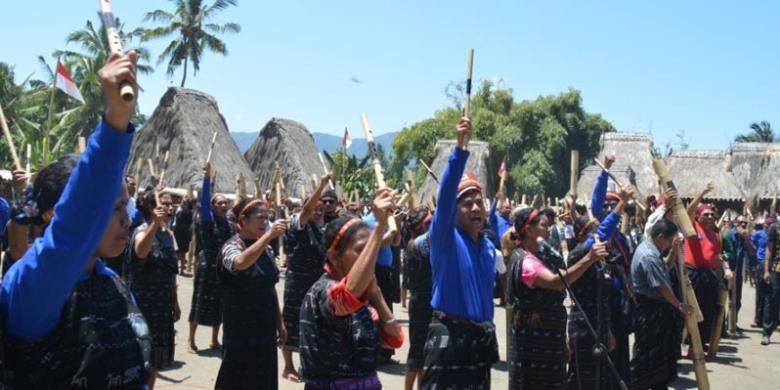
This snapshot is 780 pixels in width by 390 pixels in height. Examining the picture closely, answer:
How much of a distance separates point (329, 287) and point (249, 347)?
2409 millimetres

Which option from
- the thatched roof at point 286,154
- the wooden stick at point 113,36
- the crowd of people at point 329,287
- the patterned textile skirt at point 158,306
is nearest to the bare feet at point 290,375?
the crowd of people at point 329,287

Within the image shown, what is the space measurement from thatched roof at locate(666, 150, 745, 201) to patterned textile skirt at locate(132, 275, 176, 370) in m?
31.7

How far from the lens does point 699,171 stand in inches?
1491

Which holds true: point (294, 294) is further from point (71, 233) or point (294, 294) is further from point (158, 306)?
point (71, 233)

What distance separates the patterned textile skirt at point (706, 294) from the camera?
10500mm

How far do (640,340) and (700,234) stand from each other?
3088 mm

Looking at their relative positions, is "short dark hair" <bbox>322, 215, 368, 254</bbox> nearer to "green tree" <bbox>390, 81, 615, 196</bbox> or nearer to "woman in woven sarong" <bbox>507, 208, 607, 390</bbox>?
"woman in woven sarong" <bbox>507, 208, 607, 390</bbox>

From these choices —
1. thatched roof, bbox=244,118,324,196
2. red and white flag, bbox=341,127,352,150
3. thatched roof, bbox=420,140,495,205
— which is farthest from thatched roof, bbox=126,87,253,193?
red and white flag, bbox=341,127,352,150

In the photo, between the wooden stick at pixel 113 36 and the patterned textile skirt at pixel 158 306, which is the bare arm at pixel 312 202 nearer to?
the patterned textile skirt at pixel 158 306

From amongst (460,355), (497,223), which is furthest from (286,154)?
(460,355)

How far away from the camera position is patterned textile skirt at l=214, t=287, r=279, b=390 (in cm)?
621

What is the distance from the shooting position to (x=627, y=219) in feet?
31.7

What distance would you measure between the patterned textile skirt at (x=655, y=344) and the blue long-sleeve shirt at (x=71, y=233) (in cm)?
686

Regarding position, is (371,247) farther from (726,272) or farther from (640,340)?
(726,272)
